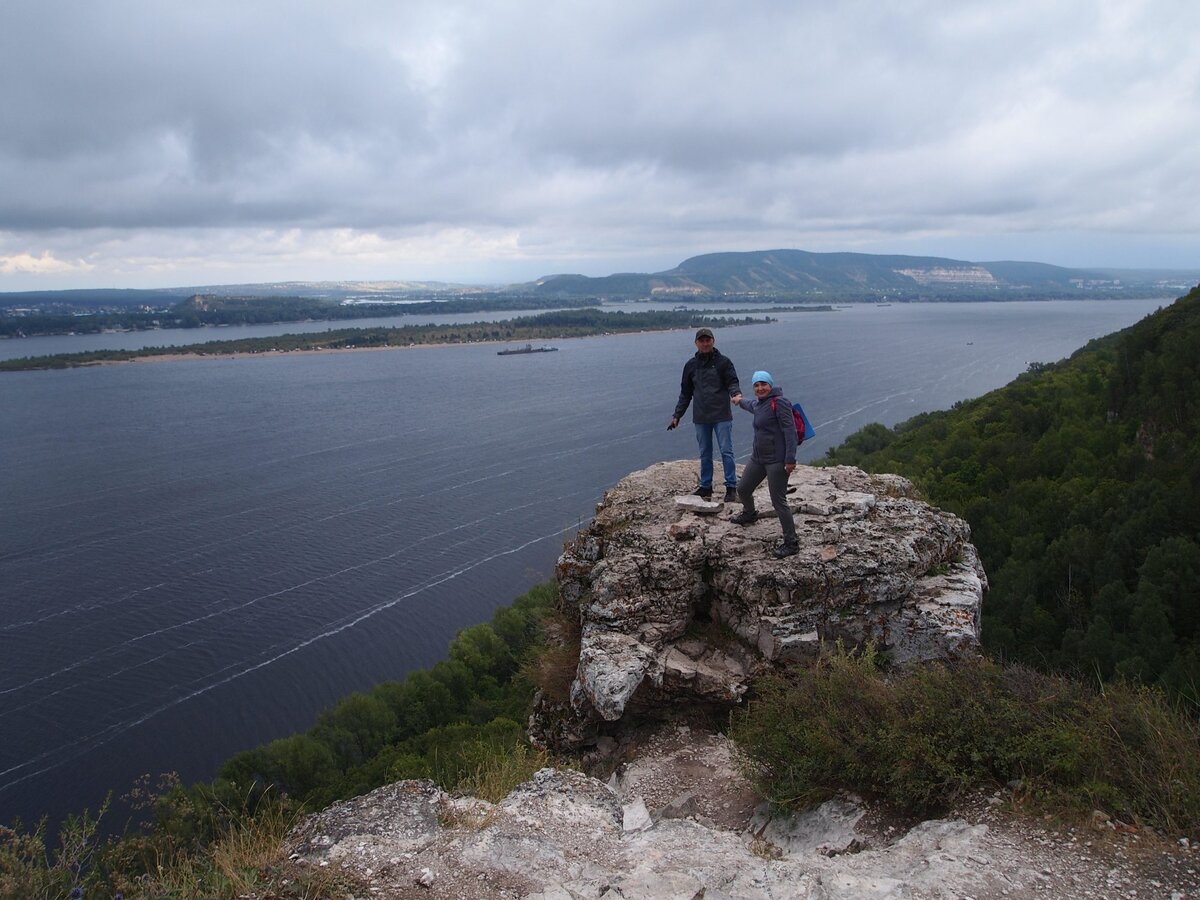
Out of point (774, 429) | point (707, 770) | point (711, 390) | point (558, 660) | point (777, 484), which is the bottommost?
point (707, 770)

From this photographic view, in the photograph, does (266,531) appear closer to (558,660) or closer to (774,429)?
(558,660)

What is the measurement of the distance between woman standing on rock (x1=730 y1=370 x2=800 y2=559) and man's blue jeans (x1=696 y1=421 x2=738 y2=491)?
0.85m

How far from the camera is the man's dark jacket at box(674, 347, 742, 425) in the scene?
30.9ft

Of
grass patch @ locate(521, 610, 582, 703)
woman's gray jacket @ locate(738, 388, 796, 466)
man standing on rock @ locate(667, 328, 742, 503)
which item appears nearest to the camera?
woman's gray jacket @ locate(738, 388, 796, 466)

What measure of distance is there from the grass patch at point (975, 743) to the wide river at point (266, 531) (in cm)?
2117

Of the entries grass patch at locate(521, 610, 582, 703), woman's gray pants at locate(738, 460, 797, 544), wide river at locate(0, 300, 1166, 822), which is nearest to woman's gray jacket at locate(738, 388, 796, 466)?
woman's gray pants at locate(738, 460, 797, 544)

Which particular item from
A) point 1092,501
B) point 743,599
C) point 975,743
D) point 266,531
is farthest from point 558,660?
point 266,531

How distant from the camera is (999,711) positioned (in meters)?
5.81

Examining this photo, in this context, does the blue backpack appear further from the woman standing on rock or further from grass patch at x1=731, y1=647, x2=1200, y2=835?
grass patch at x1=731, y1=647, x2=1200, y2=835

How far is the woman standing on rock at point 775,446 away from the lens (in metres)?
8.12

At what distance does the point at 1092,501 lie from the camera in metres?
29.1

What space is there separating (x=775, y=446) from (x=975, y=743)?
350 centimetres

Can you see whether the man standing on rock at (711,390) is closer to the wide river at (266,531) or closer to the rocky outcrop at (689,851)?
the rocky outcrop at (689,851)

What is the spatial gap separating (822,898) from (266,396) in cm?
8587
